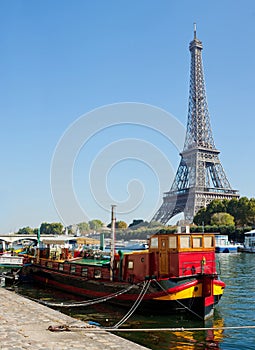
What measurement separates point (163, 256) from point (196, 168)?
103096 mm

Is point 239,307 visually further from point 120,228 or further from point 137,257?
point 120,228

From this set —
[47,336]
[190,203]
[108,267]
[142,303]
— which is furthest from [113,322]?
[190,203]

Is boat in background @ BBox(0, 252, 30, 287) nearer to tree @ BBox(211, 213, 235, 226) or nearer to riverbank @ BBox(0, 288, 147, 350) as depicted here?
riverbank @ BBox(0, 288, 147, 350)

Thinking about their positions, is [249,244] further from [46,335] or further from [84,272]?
[46,335]

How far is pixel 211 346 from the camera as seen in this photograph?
1494 cm

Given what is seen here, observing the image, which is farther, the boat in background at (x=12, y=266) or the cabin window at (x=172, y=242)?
the boat in background at (x=12, y=266)

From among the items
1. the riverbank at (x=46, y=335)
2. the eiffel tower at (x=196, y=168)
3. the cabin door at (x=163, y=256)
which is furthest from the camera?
the eiffel tower at (x=196, y=168)

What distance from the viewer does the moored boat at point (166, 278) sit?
18828mm

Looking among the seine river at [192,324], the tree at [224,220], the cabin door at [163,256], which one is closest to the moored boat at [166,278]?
the cabin door at [163,256]

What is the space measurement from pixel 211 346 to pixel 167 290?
4139 millimetres

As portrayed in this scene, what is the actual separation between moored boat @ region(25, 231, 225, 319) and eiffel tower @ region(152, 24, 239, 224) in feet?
295

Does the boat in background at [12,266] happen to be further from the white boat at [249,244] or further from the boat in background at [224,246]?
the white boat at [249,244]

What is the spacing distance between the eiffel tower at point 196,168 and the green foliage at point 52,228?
6353cm

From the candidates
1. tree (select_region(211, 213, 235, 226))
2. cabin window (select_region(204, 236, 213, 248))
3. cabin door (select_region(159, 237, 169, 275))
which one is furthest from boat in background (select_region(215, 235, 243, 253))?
cabin door (select_region(159, 237, 169, 275))
